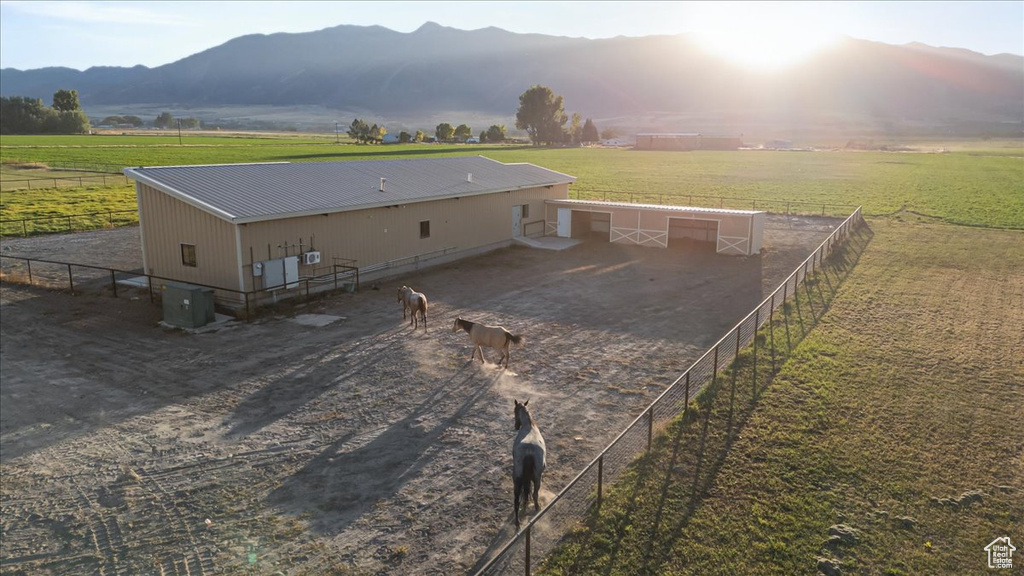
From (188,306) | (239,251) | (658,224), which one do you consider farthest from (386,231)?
(658,224)

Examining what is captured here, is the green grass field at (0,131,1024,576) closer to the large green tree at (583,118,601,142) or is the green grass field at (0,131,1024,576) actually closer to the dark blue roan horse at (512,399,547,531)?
the dark blue roan horse at (512,399,547,531)

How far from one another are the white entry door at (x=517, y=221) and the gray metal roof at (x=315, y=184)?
137cm

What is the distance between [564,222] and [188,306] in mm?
22500

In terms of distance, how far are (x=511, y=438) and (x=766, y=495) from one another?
4787mm

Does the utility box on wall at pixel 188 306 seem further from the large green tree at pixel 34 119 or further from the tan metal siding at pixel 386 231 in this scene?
the large green tree at pixel 34 119

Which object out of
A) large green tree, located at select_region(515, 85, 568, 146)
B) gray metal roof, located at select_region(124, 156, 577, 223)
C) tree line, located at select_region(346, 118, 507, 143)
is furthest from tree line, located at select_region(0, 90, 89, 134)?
gray metal roof, located at select_region(124, 156, 577, 223)

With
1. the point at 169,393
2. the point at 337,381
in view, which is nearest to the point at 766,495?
the point at 337,381

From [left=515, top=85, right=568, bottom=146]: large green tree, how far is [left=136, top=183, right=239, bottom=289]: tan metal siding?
→ 13394 centimetres

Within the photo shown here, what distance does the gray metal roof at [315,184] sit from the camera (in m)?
22.8

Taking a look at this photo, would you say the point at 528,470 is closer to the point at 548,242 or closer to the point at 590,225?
the point at 548,242

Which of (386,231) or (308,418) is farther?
(386,231)

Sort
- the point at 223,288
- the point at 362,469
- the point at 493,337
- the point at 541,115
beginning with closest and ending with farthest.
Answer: the point at 362,469 < the point at 493,337 < the point at 223,288 < the point at 541,115

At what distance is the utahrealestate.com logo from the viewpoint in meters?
8.93

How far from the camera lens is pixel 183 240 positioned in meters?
23.6
